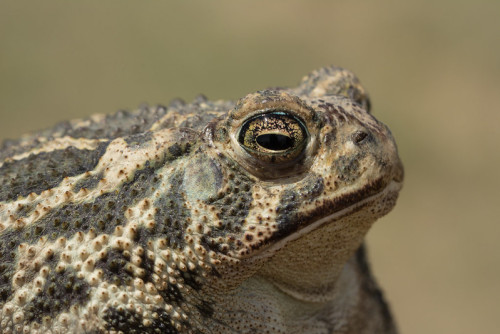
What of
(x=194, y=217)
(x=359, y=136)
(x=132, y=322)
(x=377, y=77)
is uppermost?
(x=377, y=77)

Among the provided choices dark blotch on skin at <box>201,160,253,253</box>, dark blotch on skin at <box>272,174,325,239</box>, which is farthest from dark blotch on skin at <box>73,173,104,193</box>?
dark blotch on skin at <box>272,174,325,239</box>

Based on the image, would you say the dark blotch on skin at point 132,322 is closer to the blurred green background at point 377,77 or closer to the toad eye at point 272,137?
the toad eye at point 272,137

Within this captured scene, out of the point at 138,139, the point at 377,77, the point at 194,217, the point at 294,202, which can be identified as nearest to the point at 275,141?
the point at 294,202

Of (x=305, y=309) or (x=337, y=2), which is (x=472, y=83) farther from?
(x=305, y=309)

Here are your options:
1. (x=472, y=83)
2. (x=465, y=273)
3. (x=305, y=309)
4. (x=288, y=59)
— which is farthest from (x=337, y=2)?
(x=305, y=309)

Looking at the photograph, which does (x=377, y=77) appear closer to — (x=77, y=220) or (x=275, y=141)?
(x=275, y=141)

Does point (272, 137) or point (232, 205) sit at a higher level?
point (272, 137)

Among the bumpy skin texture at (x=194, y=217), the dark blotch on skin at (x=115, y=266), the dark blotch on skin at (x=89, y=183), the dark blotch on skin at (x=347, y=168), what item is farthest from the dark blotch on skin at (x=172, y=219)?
the dark blotch on skin at (x=347, y=168)
